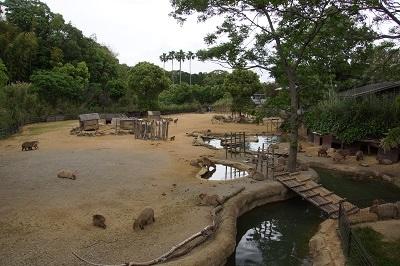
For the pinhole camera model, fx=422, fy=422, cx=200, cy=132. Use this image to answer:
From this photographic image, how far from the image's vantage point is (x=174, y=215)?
1273cm

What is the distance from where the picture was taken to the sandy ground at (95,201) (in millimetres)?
10039

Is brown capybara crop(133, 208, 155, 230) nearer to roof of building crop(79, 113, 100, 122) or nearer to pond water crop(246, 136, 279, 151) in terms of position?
pond water crop(246, 136, 279, 151)

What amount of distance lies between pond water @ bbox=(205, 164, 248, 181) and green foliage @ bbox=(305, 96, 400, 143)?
606 cm

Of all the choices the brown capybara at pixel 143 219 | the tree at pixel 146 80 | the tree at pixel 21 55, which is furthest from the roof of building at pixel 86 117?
the brown capybara at pixel 143 219

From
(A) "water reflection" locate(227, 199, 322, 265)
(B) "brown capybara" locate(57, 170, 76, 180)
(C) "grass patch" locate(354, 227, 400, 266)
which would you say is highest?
(B) "brown capybara" locate(57, 170, 76, 180)

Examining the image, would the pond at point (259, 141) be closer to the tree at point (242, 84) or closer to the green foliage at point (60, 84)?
the tree at point (242, 84)

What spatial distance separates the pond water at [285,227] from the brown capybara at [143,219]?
2451 mm

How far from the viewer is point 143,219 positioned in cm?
1158

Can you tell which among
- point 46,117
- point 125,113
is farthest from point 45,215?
point 125,113

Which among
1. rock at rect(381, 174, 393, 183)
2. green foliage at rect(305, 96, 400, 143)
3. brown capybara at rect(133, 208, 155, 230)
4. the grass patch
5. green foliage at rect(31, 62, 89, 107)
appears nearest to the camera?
the grass patch

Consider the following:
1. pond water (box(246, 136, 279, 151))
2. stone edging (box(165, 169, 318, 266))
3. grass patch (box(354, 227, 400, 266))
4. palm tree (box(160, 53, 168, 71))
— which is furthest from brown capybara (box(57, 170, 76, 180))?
palm tree (box(160, 53, 168, 71))

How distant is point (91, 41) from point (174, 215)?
51.2m

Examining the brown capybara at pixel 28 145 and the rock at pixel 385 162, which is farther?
the brown capybara at pixel 28 145

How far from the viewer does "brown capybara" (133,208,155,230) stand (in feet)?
37.4
